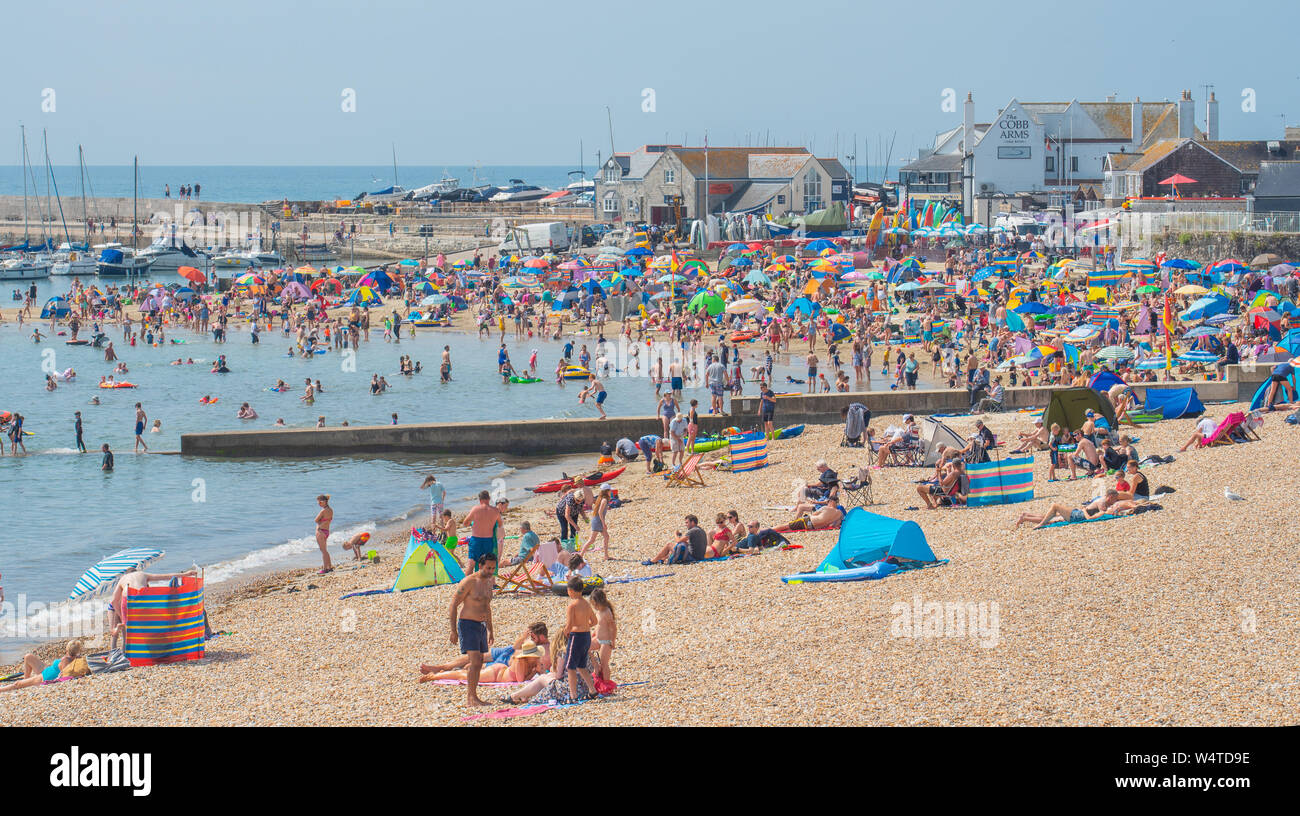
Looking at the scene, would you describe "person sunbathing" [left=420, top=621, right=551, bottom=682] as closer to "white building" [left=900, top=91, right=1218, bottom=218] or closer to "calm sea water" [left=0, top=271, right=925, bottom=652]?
"calm sea water" [left=0, top=271, right=925, bottom=652]

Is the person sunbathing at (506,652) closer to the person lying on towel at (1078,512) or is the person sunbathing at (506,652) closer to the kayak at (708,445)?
the person lying on towel at (1078,512)

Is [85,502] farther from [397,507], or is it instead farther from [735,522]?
[735,522]

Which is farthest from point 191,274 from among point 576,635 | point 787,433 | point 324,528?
point 576,635

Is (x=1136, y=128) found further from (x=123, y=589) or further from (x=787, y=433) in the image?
(x=123, y=589)

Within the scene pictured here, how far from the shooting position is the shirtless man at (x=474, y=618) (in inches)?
349

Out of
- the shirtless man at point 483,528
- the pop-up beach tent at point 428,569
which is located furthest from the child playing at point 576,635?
the pop-up beach tent at point 428,569

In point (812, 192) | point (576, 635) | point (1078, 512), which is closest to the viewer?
point (576, 635)

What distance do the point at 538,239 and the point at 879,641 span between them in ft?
173

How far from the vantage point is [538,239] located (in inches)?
2388

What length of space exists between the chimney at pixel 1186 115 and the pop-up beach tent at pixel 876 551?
2247 inches

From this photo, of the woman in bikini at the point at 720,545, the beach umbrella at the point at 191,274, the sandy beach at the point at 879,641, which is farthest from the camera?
the beach umbrella at the point at 191,274

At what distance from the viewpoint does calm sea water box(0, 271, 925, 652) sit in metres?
18.4

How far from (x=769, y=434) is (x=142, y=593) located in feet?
41.9
